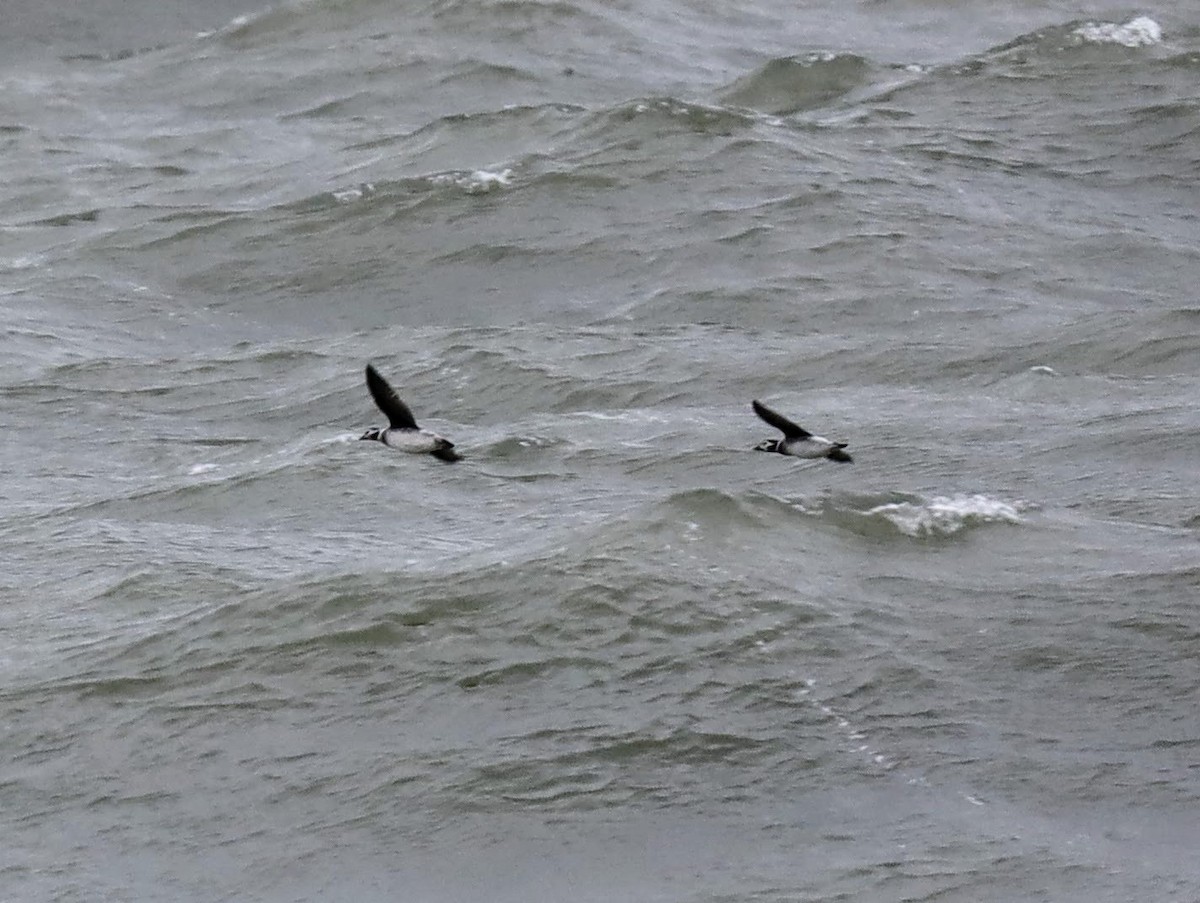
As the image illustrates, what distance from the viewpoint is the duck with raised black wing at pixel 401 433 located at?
53.2 ft

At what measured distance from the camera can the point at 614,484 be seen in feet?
58.1

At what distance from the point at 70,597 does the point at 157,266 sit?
363 inches

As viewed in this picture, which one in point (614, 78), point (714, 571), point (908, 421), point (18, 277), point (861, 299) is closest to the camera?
point (714, 571)

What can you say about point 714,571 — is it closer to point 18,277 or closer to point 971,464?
point 971,464

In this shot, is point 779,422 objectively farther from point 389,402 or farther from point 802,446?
point 389,402

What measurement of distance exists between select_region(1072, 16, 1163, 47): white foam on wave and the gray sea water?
0.09 meters

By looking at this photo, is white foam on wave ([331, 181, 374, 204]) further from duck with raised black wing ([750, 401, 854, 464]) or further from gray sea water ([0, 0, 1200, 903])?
duck with raised black wing ([750, 401, 854, 464])

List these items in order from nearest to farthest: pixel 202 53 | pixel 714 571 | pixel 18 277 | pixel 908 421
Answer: pixel 714 571
pixel 908 421
pixel 18 277
pixel 202 53

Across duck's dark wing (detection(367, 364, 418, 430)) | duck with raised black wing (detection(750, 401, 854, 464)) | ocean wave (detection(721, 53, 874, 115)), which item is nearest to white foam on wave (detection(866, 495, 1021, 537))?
duck with raised black wing (detection(750, 401, 854, 464))

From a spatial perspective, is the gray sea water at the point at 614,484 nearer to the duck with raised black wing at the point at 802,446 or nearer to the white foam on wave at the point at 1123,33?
the white foam on wave at the point at 1123,33

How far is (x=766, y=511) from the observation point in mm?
→ 16391

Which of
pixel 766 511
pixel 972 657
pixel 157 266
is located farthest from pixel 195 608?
pixel 157 266

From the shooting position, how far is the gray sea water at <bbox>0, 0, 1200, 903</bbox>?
41.7 ft

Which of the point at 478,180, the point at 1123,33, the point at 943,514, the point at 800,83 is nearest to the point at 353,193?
the point at 478,180
